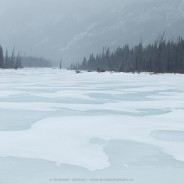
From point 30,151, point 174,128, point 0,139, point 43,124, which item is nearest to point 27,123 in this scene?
point 43,124

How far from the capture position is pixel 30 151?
A: 654 centimetres

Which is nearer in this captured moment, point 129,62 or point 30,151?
point 30,151

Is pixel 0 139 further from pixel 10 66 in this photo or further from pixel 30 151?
pixel 10 66

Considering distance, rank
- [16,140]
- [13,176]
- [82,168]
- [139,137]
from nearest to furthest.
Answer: [13,176] → [82,168] → [16,140] → [139,137]

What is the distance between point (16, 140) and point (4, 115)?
3439 millimetres

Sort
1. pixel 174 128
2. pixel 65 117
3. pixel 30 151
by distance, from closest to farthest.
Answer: pixel 30 151 < pixel 174 128 < pixel 65 117

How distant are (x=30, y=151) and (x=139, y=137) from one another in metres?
2.39

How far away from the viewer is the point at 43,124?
30.1 feet

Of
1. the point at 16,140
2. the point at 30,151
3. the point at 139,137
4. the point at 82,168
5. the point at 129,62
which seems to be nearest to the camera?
the point at 82,168

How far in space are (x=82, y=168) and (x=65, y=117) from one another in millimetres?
4745

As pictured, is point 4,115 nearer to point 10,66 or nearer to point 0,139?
point 0,139

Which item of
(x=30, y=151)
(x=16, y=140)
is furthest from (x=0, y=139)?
(x=30, y=151)

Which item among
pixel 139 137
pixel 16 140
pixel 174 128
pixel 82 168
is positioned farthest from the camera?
pixel 174 128

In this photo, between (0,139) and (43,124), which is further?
(43,124)
